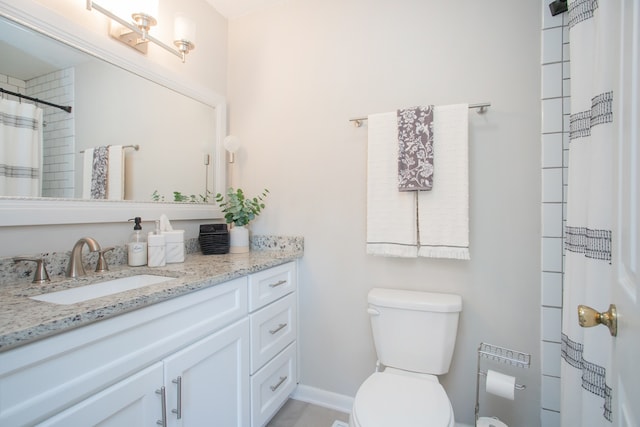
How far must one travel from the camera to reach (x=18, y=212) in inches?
40.9

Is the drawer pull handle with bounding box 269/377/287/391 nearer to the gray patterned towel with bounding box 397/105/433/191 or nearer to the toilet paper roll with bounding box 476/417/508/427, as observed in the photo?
the toilet paper roll with bounding box 476/417/508/427

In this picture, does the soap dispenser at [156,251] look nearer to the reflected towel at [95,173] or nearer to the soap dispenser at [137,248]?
the soap dispenser at [137,248]

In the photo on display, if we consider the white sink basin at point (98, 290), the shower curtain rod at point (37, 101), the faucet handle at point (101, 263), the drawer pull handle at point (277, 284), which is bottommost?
the drawer pull handle at point (277, 284)

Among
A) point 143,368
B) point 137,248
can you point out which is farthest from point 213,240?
point 143,368

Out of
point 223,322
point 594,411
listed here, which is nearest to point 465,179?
point 594,411

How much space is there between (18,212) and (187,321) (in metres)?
0.70

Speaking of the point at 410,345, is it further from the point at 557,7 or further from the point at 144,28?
the point at 144,28

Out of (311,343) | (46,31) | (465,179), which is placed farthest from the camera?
(311,343)

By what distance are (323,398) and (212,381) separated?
854 millimetres

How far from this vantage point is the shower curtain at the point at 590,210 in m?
0.69

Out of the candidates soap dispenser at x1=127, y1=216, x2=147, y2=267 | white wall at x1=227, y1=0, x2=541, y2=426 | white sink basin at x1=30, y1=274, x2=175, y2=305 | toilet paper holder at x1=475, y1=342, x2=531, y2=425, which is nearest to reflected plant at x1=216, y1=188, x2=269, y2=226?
white wall at x1=227, y1=0, x2=541, y2=426

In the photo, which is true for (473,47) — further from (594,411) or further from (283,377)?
(283,377)

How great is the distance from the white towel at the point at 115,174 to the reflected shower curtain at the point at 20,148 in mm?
239

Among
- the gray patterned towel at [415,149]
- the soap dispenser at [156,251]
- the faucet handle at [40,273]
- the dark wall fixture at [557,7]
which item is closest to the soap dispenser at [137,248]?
the soap dispenser at [156,251]
